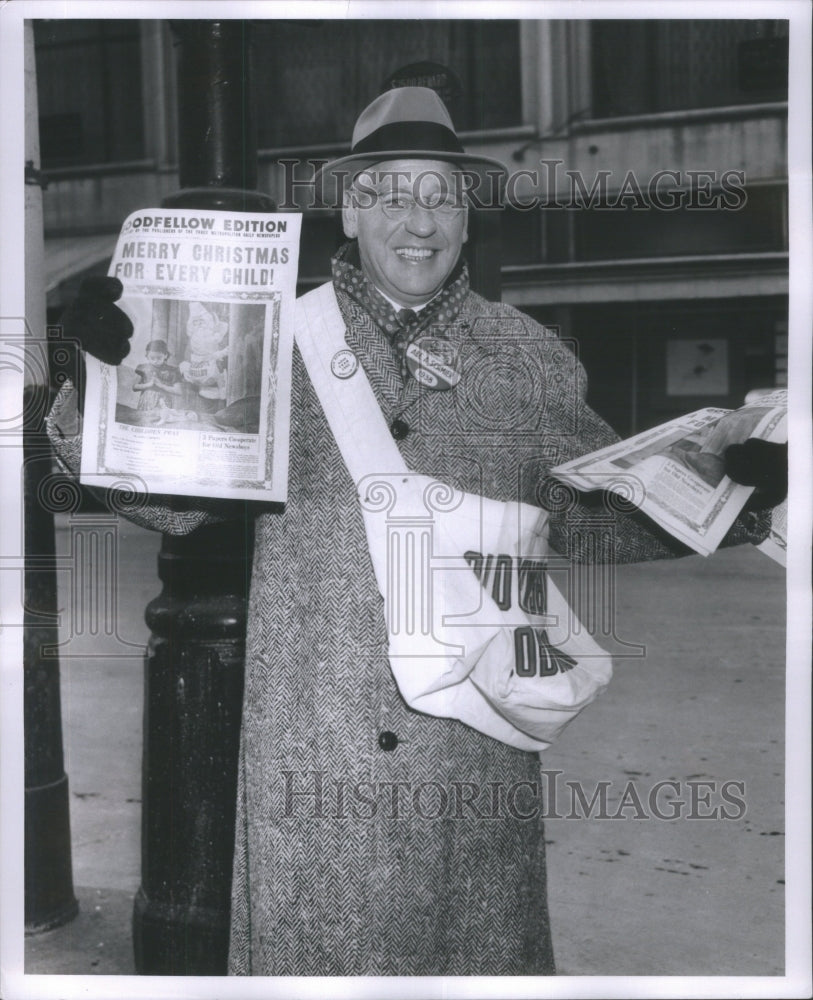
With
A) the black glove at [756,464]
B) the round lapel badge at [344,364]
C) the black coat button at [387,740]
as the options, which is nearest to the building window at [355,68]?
the round lapel badge at [344,364]

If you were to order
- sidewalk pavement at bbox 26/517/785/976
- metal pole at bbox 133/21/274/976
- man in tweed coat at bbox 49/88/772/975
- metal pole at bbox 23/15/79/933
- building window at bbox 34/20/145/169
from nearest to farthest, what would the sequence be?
1. man in tweed coat at bbox 49/88/772/975
2. metal pole at bbox 133/21/274/976
3. metal pole at bbox 23/15/79/933
4. sidewalk pavement at bbox 26/517/785/976
5. building window at bbox 34/20/145/169

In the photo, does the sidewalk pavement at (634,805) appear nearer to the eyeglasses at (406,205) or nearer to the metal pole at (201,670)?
the metal pole at (201,670)

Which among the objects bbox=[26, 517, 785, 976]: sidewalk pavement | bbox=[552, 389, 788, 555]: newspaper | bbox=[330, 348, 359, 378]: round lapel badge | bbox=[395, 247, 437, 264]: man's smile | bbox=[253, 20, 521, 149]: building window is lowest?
bbox=[26, 517, 785, 976]: sidewalk pavement

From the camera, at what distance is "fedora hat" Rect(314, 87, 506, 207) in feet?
9.68

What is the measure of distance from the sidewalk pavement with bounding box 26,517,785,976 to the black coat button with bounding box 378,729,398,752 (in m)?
0.52

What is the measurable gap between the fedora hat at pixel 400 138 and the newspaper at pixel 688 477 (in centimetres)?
76

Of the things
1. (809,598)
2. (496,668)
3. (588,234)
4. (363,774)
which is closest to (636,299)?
(588,234)

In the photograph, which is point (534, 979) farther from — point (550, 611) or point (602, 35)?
point (602, 35)

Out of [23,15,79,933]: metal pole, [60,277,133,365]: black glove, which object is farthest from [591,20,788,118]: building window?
[23,15,79,933]: metal pole

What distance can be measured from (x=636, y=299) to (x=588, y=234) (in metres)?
0.23

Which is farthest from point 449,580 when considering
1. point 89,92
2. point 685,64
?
point 89,92

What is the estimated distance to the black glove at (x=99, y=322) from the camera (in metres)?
2.78

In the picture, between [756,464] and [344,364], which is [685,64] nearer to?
[756,464]

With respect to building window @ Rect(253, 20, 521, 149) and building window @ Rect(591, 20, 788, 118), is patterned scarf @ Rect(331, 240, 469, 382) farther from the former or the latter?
building window @ Rect(591, 20, 788, 118)
